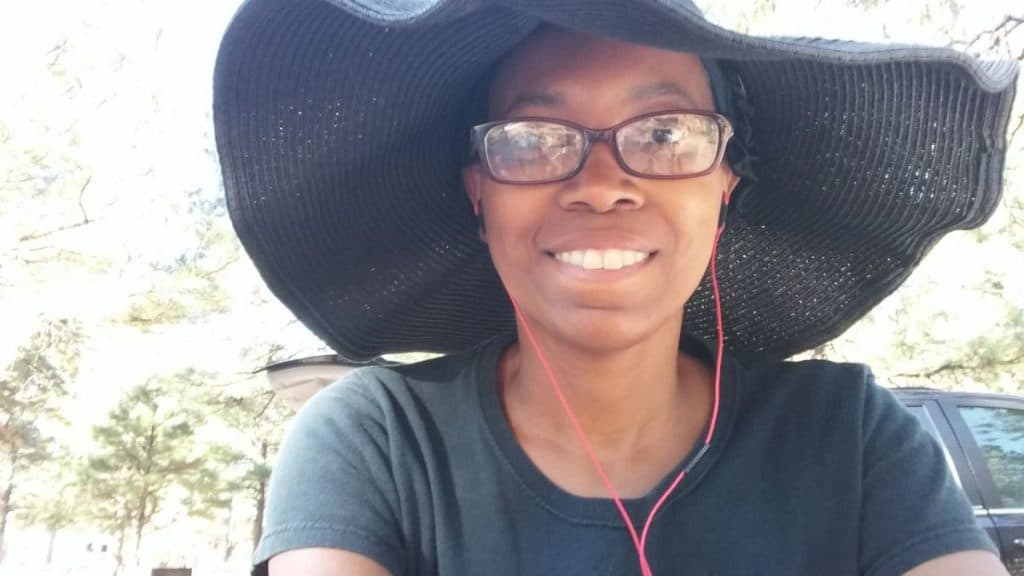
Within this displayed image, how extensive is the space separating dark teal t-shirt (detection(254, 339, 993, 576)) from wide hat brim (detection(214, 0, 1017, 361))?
0.95ft

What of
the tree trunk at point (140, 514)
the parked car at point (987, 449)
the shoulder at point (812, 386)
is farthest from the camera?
the tree trunk at point (140, 514)

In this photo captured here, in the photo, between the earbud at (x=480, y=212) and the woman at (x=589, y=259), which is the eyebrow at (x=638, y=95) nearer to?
the woman at (x=589, y=259)

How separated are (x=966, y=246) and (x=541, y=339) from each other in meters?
6.77

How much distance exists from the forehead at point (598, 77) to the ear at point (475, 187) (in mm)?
144

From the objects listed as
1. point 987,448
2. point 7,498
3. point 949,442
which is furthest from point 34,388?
point 987,448

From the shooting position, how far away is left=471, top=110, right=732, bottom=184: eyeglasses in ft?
3.94

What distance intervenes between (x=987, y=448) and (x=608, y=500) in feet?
12.3

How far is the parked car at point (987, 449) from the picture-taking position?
4090 mm

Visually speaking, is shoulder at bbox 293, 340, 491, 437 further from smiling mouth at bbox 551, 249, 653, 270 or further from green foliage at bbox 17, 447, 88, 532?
green foliage at bbox 17, 447, 88, 532

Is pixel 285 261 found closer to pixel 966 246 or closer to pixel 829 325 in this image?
pixel 829 325

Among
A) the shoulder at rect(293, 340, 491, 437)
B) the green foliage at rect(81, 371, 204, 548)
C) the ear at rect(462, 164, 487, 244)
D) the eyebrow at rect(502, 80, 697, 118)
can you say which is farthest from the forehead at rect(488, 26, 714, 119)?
the green foliage at rect(81, 371, 204, 548)

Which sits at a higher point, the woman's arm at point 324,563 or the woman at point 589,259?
the woman at point 589,259

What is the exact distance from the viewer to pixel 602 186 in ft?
3.91

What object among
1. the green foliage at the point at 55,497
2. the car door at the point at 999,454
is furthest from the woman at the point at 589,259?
the green foliage at the point at 55,497
